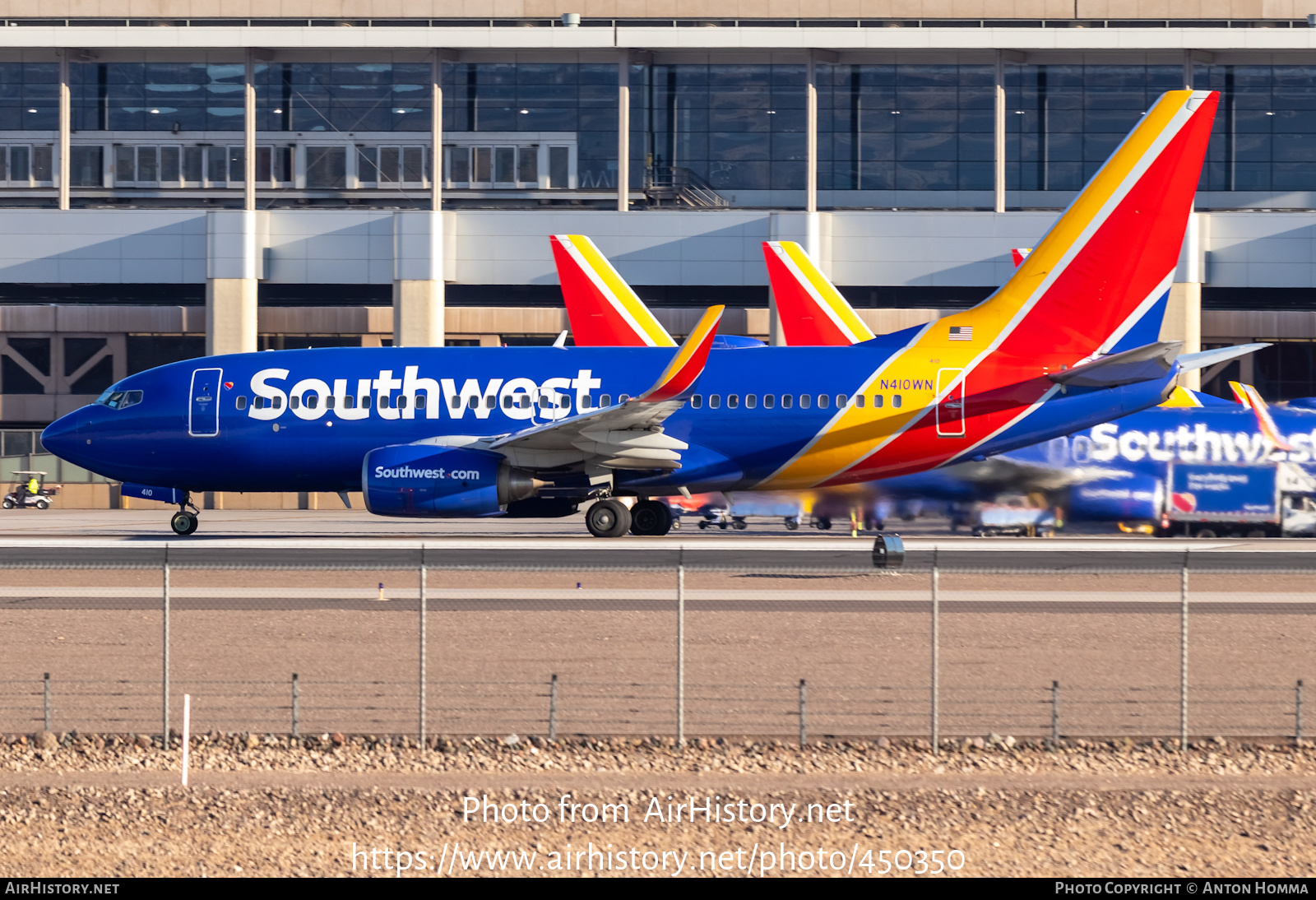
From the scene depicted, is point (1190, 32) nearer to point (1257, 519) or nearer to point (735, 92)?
point (735, 92)

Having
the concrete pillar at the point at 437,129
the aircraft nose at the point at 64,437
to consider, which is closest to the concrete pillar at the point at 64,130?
the concrete pillar at the point at 437,129

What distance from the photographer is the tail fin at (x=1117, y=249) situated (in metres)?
32.1

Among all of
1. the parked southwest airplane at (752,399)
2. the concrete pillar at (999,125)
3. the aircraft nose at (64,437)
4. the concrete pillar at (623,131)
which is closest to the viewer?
the parked southwest airplane at (752,399)

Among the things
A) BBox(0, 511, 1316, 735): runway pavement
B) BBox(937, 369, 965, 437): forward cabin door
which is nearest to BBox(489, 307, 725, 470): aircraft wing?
BBox(0, 511, 1316, 735): runway pavement

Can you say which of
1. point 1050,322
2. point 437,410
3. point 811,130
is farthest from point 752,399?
point 811,130

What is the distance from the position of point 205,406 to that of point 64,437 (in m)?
3.88

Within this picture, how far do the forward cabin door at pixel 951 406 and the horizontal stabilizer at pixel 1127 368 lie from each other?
2045mm

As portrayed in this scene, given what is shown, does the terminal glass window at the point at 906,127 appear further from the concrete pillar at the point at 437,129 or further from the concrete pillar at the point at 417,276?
the concrete pillar at the point at 417,276

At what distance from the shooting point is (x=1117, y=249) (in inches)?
1276

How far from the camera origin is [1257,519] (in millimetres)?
37156

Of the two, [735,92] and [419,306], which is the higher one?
[735,92]
